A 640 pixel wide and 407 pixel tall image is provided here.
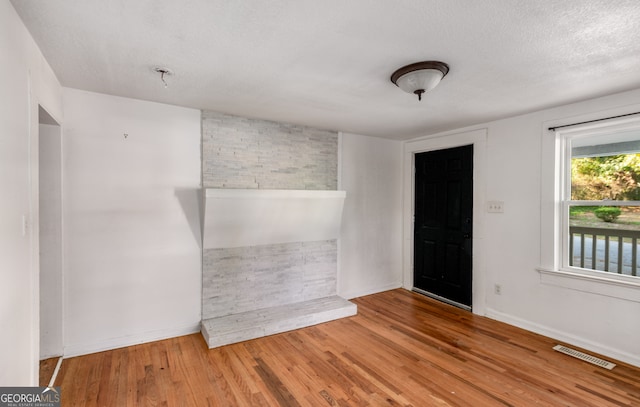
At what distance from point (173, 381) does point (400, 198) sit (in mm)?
3456

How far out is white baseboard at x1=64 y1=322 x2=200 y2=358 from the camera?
2443 millimetres

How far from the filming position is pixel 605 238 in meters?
2.62

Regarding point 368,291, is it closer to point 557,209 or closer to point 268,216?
point 268,216

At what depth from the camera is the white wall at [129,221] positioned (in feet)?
8.00

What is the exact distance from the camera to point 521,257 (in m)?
3.08

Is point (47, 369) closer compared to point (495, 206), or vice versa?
point (47, 369)

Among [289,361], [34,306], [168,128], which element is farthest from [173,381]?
[168,128]

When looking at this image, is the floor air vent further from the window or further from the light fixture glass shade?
the light fixture glass shade

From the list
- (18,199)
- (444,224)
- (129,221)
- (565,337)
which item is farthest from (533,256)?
(18,199)

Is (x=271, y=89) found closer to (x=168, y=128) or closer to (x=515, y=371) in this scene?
(x=168, y=128)

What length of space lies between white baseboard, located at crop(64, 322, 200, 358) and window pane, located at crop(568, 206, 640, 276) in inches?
145

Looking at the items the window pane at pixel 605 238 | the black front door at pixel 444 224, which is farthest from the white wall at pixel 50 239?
the window pane at pixel 605 238

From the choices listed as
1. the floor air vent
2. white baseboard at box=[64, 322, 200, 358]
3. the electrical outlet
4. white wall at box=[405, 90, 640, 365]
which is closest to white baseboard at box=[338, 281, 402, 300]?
white wall at box=[405, 90, 640, 365]

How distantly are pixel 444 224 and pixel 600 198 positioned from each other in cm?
152
